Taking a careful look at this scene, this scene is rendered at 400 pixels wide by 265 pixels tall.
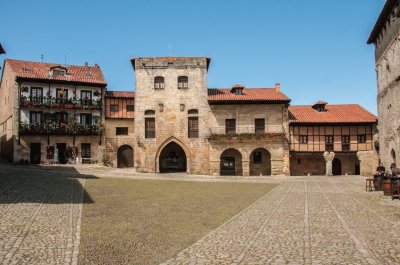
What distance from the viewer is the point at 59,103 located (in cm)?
3731

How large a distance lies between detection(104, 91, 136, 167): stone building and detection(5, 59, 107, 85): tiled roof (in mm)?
2526

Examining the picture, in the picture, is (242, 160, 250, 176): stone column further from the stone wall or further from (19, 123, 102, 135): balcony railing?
(19, 123, 102, 135): balcony railing

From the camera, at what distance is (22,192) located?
15.7m

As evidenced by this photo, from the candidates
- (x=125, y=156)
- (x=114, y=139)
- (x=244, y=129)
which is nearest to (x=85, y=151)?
(x=114, y=139)

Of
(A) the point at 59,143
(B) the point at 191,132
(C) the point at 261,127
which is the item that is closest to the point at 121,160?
(A) the point at 59,143

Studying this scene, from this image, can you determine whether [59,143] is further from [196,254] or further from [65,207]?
[196,254]

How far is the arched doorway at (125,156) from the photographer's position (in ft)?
133

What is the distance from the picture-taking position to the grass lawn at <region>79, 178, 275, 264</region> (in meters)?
7.54

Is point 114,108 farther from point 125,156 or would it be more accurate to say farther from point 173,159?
point 173,159

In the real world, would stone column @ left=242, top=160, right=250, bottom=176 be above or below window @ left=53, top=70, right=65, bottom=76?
below

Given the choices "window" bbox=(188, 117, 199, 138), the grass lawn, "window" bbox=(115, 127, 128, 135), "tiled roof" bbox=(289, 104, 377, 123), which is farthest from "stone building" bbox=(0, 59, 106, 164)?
"tiled roof" bbox=(289, 104, 377, 123)

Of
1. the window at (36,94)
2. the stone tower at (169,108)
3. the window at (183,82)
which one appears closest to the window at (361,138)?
the stone tower at (169,108)

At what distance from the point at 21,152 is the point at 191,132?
1727 centimetres

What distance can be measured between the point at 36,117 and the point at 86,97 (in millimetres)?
5504
